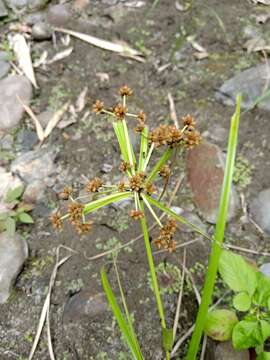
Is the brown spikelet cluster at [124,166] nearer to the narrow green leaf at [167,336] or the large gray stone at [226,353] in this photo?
the narrow green leaf at [167,336]

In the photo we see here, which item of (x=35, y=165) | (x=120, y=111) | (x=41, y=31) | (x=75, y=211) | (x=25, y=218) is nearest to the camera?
(x=75, y=211)

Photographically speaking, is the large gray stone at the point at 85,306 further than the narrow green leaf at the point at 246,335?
Yes

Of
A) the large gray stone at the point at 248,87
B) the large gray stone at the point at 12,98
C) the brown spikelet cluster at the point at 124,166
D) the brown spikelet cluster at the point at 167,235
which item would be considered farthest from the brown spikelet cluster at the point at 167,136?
the large gray stone at the point at 12,98

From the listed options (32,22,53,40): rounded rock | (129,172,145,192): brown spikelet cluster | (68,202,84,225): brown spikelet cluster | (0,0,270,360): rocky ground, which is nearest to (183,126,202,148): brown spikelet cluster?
(129,172,145,192): brown spikelet cluster

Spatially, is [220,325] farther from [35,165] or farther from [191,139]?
[35,165]

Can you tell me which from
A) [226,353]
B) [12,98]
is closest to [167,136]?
Result: [226,353]

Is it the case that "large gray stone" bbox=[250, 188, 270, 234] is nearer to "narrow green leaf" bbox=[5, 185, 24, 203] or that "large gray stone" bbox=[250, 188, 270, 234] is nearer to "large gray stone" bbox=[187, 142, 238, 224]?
"large gray stone" bbox=[187, 142, 238, 224]
